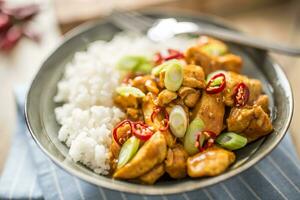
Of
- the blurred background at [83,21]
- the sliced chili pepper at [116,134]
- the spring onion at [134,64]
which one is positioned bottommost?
the blurred background at [83,21]

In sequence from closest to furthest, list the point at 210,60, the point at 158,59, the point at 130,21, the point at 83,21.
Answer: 1. the point at 210,60
2. the point at 158,59
3. the point at 130,21
4. the point at 83,21

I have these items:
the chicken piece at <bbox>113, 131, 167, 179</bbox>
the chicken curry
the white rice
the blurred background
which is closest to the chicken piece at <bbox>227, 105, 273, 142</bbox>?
the chicken curry

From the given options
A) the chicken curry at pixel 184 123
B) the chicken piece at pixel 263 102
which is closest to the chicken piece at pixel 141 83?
the chicken curry at pixel 184 123

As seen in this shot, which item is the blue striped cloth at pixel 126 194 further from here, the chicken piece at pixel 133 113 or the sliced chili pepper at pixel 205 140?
the chicken piece at pixel 133 113

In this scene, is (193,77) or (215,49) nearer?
(193,77)

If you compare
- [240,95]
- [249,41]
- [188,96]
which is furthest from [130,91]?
[249,41]

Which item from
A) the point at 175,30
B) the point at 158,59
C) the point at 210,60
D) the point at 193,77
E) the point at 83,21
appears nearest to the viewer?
the point at 193,77

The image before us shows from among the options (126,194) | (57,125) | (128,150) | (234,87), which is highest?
(234,87)

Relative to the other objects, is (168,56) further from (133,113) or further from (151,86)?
(133,113)
